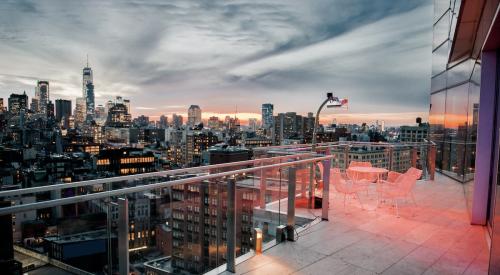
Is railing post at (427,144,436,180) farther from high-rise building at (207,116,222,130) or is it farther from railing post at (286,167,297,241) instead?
high-rise building at (207,116,222,130)

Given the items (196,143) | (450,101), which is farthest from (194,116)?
(450,101)

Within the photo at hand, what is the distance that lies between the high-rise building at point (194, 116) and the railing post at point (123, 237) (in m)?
140

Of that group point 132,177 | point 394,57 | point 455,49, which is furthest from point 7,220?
point 394,57

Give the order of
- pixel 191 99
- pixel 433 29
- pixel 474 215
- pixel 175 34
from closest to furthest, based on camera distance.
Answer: pixel 474 215 < pixel 433 29 < pixel 175 34 < pixel 191 99

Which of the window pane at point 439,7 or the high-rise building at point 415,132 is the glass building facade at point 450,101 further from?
the high-rise building at point 415,132

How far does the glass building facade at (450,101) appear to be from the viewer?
25.7 feet

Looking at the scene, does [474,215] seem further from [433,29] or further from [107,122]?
[107,122]

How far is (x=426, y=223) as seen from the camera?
545cm

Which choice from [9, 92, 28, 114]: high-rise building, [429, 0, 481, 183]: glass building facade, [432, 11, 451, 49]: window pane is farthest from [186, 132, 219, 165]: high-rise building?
[429, 0, 481, 183]: glass building facade

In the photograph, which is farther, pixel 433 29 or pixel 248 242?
pixel 433 29

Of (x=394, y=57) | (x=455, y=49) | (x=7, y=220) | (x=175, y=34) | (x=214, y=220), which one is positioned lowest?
(x=214, y=220)

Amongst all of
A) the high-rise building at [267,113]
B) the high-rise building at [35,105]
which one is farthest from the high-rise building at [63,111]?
the high-rise building at [267,113]

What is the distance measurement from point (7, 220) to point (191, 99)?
92.8m

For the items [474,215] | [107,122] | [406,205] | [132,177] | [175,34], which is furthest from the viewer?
[107,122]
